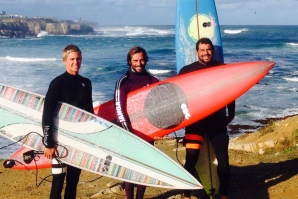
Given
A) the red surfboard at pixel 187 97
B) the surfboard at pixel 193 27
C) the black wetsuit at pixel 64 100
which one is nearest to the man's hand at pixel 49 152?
the black wetsuit at pixel 64 100

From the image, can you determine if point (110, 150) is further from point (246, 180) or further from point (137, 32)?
point (137, 32)

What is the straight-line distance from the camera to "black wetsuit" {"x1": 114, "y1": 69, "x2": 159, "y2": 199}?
3361 millimetres

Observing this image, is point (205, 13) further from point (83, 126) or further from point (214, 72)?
point (83, 126)

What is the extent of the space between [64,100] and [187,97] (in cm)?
136

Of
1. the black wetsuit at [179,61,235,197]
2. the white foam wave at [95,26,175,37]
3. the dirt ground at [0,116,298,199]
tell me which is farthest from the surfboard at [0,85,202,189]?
the white foam wave at [95,26,175,37]

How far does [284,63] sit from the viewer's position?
2423 cm

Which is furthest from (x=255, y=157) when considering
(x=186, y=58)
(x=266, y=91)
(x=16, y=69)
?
(x=16, y=69)

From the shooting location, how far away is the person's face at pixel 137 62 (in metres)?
3.32

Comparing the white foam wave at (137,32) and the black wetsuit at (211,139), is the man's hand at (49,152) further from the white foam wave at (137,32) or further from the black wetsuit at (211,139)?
the white foam wave at (137,32)

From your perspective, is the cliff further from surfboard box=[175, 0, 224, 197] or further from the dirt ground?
surfboard box=[175, 0, 224, 197]

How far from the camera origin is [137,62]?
3338mm

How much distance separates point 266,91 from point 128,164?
1206cm

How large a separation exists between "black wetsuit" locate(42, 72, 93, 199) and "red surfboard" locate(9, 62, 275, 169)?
2.35 feet

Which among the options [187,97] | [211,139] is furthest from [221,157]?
[187,97]
